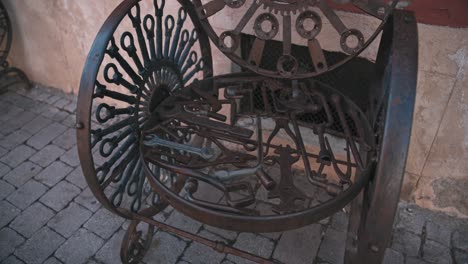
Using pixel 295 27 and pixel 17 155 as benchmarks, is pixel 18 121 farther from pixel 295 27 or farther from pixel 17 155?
pixel 295 27

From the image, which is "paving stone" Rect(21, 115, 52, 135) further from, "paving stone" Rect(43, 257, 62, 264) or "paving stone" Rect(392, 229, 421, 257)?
"paving stone" Rect(392, 229, 421, 257)

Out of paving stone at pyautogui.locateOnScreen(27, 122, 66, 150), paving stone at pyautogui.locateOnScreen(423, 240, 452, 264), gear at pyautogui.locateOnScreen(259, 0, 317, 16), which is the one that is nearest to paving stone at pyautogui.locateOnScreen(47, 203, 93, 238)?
paving stone at pyautogui.locateOnScreen(27, 122, 66, 150)

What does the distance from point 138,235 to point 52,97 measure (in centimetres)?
207

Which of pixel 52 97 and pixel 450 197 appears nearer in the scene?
pixel 450 197

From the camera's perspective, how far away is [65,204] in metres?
2.61

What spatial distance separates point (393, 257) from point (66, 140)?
2571 millimetres

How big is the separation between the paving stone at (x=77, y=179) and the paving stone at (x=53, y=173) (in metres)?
0.05

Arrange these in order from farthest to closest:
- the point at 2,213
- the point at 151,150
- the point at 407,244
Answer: the point at 2,213, the point at 407,244, the point at 151,150

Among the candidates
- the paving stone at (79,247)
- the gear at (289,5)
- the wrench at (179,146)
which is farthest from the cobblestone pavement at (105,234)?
the gear at (289,5)

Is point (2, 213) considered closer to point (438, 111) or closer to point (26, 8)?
point (26, 8)

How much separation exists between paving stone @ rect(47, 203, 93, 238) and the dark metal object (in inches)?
70.9

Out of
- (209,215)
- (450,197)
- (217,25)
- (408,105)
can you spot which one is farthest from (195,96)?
(450,197)

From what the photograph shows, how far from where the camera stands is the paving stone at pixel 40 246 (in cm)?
227

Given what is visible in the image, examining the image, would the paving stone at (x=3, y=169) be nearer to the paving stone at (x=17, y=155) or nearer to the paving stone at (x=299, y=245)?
the paving stone at (x=17, y=155)
